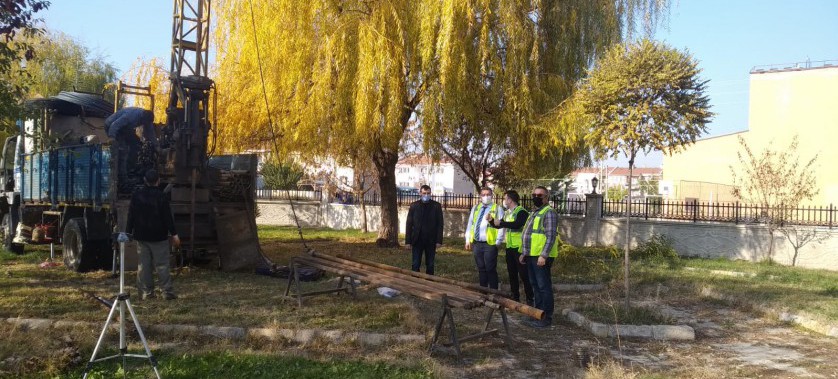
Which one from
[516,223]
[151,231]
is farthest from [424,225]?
[151,231]

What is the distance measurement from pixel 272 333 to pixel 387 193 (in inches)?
373

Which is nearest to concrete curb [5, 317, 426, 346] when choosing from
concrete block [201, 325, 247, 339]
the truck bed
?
concrete block [201, 325, 247, 339]

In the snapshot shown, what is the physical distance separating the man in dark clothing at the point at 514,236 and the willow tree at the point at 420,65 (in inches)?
180

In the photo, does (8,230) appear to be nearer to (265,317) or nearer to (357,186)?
(265,317)

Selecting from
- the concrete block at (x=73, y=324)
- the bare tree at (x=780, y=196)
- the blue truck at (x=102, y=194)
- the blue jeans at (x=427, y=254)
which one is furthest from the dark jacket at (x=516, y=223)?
the bare tree at (x=780, y=196)

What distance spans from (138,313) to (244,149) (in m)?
8.87

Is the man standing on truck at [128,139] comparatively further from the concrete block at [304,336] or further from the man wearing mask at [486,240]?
the man wearing mask at [486,240]

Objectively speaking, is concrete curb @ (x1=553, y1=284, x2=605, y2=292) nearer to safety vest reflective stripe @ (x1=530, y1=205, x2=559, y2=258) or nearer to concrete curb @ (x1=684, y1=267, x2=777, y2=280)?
safety vest reflective stripe @ (x1=530, y1=205, x2=559, y2=258)

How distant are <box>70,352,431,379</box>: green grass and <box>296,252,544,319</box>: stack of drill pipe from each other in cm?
86

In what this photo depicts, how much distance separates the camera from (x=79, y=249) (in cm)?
1046

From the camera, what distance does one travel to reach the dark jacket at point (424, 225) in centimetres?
965

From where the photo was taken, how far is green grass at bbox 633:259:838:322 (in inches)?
343

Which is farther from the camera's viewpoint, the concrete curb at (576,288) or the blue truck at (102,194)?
the blue truck at (102,194)

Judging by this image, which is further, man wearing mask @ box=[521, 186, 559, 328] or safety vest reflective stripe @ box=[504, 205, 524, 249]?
safety vest reflective stripe @ box=[504, 205, 524, 249]
